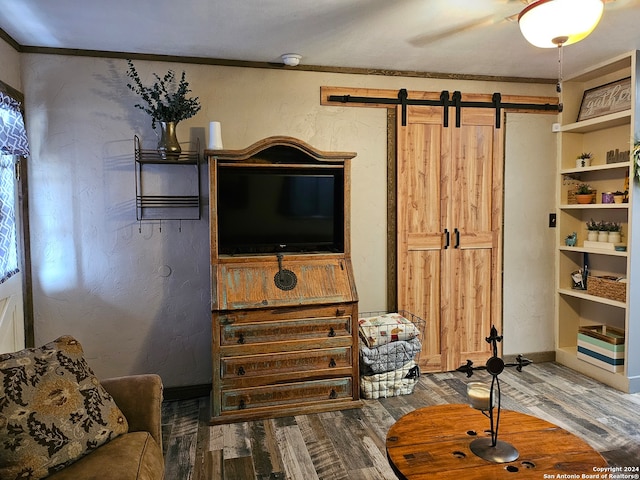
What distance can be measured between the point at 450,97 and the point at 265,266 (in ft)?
6.91

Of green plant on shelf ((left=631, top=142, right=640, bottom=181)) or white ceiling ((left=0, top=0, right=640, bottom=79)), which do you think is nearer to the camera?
white ceiling ((left=0, top=0, right=640, bottom=79))

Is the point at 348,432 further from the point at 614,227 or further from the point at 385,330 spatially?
the point at 614,227

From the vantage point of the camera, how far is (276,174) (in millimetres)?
3354

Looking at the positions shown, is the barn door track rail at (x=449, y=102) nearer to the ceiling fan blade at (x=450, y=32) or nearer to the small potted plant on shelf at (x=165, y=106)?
the ceiling fan blade at (x=450, y=32)

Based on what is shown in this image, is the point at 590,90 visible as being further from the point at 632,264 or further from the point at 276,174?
the point at 276,174

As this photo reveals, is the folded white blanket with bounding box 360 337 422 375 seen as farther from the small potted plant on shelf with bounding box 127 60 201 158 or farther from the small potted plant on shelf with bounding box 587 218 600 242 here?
the small potted plant on shelf with bounding box 127 60 201 158

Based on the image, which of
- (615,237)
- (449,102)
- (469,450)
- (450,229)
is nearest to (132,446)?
(469,450)

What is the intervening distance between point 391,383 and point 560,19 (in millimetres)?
2488

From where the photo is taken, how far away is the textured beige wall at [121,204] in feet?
10.7

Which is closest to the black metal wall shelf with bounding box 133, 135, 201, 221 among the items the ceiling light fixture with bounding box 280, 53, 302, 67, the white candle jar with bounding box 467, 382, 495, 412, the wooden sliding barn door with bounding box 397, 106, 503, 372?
the ceiling light fixture with bounding box 280, 53, 302, 67

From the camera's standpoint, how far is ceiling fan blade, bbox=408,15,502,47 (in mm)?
2760

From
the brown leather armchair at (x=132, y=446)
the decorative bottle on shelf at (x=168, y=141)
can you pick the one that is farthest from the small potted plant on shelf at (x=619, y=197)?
the brown leather armchair at (x=132, y=446)

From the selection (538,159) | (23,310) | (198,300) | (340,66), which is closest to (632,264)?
(538,159)

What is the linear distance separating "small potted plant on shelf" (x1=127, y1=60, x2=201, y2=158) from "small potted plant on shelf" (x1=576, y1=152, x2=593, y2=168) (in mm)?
3165
